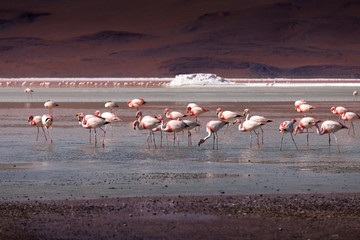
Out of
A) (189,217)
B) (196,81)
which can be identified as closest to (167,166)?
(189,217)

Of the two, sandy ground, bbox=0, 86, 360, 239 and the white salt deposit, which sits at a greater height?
the white salt deposit

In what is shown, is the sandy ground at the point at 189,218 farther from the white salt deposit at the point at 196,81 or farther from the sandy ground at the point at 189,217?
the white salt deposit at the point at 196,81

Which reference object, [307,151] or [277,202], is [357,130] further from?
[277,202]

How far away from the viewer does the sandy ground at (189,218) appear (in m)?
8.90

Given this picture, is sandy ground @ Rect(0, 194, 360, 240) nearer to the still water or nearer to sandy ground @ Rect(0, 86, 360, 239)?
sandy ground @ Rect(0, 86, 360, 239)

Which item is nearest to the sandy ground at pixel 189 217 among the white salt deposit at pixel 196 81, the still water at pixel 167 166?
the still water at pixel 167 166

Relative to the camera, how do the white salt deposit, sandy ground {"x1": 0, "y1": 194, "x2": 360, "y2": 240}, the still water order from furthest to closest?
the white salt deposit, the still water, sandy ground {"x1": 0, "y1": 194, "x2": 360, "y2": 240}

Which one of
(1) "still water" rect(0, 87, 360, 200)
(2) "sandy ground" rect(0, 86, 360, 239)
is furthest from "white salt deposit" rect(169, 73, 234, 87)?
(2) "sandy ground" rect(0, 86, 360, 239)

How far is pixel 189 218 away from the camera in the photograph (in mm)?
9781

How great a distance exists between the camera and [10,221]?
375 inches

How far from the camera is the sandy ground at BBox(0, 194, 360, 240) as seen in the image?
8.90m

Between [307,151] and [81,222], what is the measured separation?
9188mm

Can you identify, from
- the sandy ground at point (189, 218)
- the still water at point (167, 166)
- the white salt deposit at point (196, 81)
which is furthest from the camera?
the white salt deposit at point (196, 81)

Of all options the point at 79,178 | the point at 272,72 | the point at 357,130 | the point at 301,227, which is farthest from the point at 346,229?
the point at 272,72
